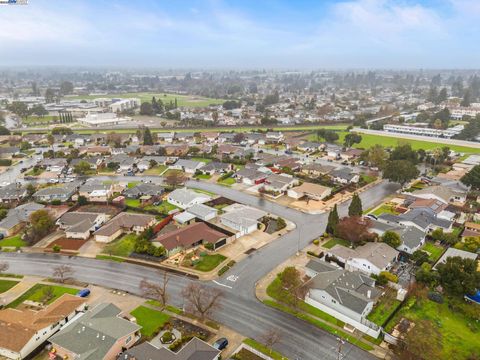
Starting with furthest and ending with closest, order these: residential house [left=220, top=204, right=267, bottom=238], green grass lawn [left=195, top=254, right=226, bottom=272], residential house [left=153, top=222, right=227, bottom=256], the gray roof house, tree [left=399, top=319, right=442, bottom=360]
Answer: residential house [left=220, top=204, right=267, bottom=238], residential house [left=153, top=222, right=227, bottom=256], green grass lawn [left=195, top=254, right=226, bottom=272], tree [left=399, top=319, right=442, bottom=360], the gray roof house

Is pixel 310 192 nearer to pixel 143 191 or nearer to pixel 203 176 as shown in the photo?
pixel 203 176

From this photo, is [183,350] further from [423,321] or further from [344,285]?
[423,321]

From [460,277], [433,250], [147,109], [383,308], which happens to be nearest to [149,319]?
[383,308]

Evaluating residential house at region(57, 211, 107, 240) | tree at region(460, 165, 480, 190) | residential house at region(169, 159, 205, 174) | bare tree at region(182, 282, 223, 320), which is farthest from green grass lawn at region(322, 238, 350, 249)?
A: residential house at region(169, 159, 205, 174)

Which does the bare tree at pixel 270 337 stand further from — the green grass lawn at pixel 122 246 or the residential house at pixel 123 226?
the residential house at pixel 123 226

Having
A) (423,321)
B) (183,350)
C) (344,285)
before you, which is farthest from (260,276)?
(423,321)

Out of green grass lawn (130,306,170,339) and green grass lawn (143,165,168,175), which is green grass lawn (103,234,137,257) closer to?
green grass lawn (130,306,170,339)
